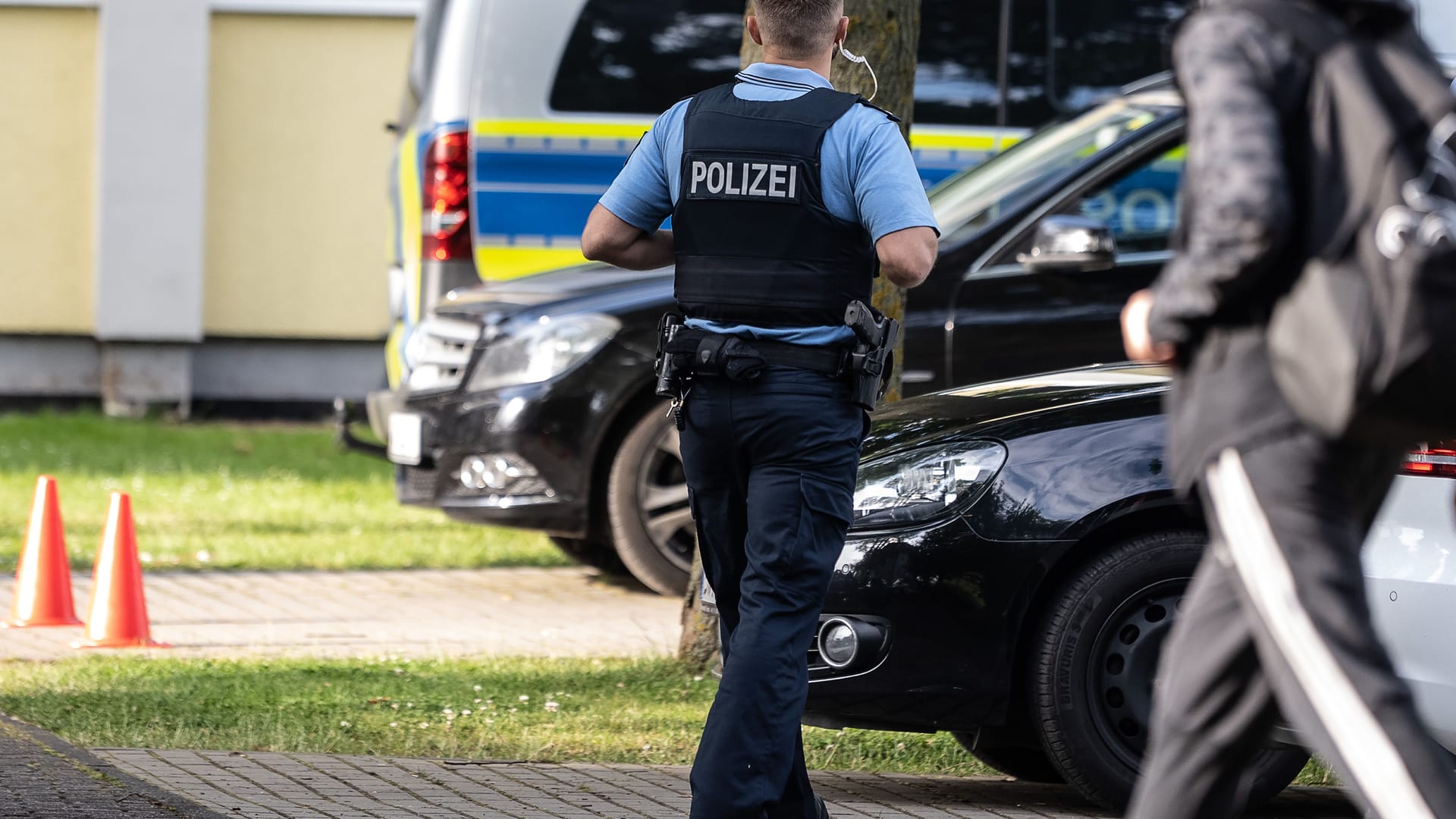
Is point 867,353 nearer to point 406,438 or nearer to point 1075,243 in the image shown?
point 1075,243

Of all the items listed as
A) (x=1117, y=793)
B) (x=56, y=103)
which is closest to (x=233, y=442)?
(x=56, y=103)

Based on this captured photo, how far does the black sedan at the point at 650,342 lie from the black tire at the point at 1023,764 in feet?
7.22

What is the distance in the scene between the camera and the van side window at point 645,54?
924 cm

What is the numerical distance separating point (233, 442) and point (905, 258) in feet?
37.4

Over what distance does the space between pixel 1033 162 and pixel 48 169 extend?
10912mm

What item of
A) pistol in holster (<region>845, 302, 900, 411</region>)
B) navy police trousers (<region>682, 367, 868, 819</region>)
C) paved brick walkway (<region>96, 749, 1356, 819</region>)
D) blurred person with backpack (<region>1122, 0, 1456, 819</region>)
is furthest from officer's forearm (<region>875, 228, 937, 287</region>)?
paved brick walkway (<region>96, 749, 1356, 819</region>)

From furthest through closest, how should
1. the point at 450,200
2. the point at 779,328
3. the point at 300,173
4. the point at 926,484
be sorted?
the point at 300,173, the point at 450,200, the point at 926,484, the point at 779,328

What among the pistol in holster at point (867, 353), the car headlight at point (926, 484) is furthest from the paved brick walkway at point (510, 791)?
the pistol in holster at point (867, 353)

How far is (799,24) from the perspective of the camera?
398 centimetres

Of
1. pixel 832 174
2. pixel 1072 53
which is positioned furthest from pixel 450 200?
pixel 832 174

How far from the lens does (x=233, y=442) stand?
14539mm

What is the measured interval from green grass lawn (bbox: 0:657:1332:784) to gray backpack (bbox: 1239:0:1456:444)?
8.94 feet

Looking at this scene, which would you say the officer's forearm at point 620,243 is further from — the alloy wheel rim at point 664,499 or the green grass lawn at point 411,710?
the alloy wheel rim at point 664,499

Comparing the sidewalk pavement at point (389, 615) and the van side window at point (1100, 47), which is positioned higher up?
the van side window at point (1100, 47)
